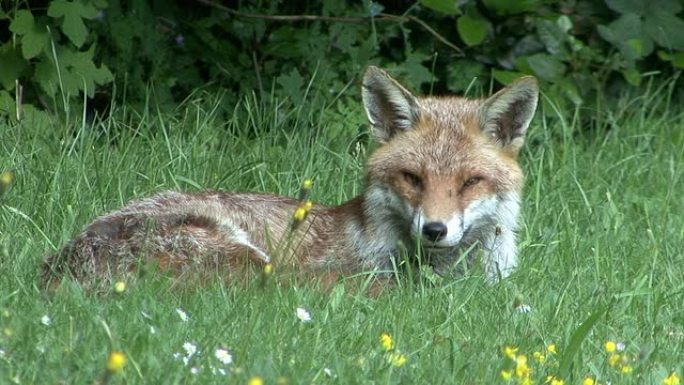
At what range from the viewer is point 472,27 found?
371 inches

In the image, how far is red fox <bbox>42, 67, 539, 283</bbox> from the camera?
6555mm

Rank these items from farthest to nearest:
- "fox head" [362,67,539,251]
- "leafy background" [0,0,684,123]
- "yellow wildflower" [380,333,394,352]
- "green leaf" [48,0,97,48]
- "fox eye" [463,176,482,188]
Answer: "leafy background" [0,0,684,123] < "green leaf" [48,0,97,48] < "fox eye" [463,176,482,188] < "fox head" [362,67,539,251] < "yellow wildflower" [380,333,394,352]

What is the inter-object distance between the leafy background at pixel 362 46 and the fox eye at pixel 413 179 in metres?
2.14

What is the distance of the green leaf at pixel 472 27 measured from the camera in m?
9.33

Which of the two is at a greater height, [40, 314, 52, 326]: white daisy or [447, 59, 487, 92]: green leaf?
[40, 314, 52, 326]: white daisy

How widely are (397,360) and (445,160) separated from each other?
240cm

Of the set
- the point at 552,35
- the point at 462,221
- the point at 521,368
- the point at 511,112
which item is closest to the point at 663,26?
the point at 552,35

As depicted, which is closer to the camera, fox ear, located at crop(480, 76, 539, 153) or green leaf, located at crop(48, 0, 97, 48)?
fox ear, located at crop(480, 76, 539, 153)

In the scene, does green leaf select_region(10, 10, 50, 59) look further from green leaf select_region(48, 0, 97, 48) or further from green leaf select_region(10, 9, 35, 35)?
green leaf select_region(48, 0, 97, 48)

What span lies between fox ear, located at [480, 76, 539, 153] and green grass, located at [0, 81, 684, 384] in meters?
0.55

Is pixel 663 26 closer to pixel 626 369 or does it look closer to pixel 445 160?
pixel 445 160

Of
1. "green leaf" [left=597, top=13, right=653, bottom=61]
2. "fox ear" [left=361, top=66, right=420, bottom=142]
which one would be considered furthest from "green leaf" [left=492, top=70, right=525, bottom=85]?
"fox ear" [left=361, top=66, right=420, bottom=142]

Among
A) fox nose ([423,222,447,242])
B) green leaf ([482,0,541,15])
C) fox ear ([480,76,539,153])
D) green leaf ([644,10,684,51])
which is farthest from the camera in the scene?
green leaf ([644,10,684,51])

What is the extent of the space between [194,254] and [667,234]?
2.64 m
